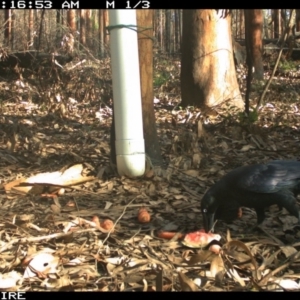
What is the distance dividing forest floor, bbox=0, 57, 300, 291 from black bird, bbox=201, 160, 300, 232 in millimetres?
167

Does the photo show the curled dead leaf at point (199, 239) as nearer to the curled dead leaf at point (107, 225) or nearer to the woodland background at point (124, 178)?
the woodland background at point (124, 178)

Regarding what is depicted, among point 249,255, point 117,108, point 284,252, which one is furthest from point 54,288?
point 117,108

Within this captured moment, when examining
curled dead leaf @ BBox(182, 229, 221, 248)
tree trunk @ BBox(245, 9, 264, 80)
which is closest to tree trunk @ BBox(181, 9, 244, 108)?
tree trunk @ BBox(245, 9, 264, 80)

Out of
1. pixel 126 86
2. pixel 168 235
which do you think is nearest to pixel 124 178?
pixel 126 86

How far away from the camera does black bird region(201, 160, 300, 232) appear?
3389 mm

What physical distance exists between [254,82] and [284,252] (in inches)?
295

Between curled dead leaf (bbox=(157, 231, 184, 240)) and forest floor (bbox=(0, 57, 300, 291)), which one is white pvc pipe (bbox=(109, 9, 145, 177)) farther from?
curled dead leaf (bbox=(157, 231, 184, 240))

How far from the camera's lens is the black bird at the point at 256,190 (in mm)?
3389

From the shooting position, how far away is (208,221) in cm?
348

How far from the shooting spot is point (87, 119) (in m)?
7.80

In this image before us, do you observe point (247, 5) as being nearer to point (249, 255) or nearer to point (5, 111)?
point (249, 255)

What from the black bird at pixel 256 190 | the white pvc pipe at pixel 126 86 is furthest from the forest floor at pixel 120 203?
the white pvc pipe at pixel 126 86

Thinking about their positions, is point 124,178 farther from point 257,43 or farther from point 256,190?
point 257,43

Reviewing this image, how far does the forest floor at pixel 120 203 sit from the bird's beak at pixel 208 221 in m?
0.10
